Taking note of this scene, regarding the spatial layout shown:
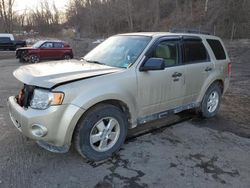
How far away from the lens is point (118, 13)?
49.4 metres

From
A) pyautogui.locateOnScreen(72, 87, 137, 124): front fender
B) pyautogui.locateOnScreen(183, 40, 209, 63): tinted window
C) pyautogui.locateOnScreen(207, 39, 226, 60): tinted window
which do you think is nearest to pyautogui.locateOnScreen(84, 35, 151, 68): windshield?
pyautogui.locateOnScreen(72, 87, 137, 124): front fender

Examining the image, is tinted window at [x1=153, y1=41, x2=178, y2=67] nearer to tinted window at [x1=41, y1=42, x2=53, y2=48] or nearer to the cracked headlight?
the cracked headlight

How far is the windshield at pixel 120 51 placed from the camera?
158 inches

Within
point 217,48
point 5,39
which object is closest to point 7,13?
point 5,39

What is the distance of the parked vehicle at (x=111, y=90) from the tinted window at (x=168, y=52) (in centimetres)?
2

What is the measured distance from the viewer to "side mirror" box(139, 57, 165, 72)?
148 inches

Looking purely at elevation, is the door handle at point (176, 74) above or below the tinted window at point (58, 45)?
below

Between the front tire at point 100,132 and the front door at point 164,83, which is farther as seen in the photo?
the front door at point 164,83

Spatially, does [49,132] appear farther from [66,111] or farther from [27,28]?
[27,28]

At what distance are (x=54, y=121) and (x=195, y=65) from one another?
2.91m

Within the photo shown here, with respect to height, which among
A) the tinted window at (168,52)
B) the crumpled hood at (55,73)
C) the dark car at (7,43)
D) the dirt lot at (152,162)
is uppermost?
the dark car at (7,43)

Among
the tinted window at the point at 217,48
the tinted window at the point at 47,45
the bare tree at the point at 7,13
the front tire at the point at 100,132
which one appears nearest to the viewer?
the front tire at the point at 100,132

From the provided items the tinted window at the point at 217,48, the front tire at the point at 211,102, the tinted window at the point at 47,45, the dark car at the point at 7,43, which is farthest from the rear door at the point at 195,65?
the dark car at the point at 7,43

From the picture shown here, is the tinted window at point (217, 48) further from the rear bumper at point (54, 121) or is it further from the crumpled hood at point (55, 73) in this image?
the rear bumper at point (54, 121)
